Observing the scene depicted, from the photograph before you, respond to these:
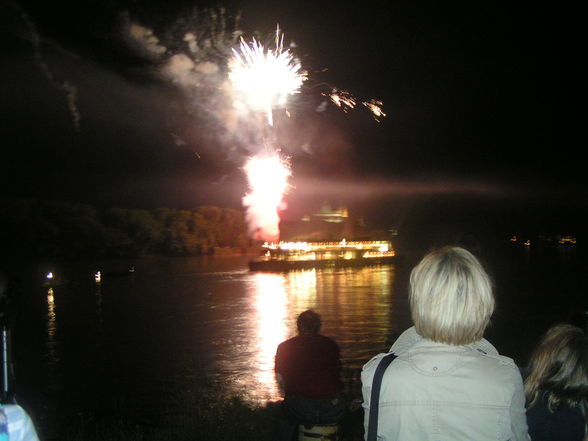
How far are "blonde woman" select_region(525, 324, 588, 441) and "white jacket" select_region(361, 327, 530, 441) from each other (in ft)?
1.77

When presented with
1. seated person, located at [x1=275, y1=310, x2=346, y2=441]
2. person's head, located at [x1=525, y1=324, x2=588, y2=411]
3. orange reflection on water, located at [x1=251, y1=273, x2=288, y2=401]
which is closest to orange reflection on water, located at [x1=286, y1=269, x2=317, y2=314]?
orange reflection on water, located at [x1=251, y1=273, x2=288, y2=401]

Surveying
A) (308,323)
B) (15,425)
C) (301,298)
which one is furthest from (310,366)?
(301,298)

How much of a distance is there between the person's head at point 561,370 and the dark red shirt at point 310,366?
8.14ft

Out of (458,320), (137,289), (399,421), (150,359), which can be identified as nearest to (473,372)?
(458,320)

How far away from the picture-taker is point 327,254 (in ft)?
240

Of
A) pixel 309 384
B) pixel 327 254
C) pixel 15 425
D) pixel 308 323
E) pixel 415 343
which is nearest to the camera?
pixel 15 425

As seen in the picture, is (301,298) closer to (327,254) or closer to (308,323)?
(308,323)

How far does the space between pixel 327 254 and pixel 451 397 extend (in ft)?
233

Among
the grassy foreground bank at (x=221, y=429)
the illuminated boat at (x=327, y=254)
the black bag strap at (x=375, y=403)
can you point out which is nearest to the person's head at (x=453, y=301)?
the black bag strap at (x=375, y=403)

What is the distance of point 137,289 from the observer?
40719mm

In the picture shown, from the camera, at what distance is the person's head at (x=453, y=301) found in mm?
2336

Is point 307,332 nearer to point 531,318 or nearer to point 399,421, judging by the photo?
point 399,421

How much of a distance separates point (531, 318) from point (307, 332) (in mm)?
20682

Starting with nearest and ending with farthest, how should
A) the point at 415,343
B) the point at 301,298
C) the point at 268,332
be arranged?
the point at 415,343
the point at 268,332
the point at 301,298
